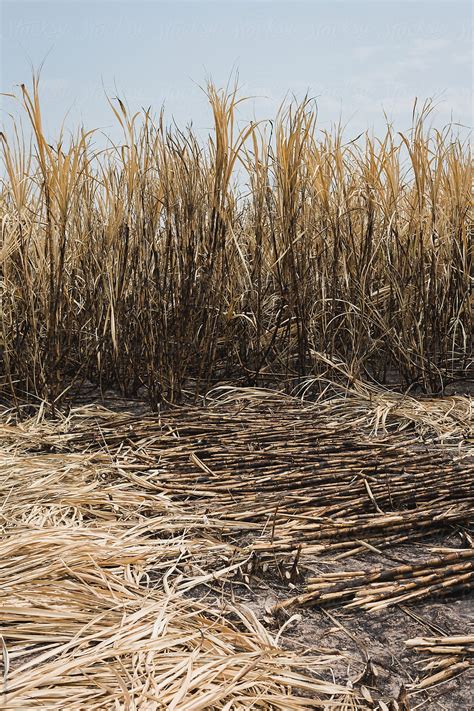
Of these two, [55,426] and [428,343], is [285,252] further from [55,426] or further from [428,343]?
[55,426]

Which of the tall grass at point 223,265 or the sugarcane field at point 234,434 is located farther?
the tall grass at point 223,265

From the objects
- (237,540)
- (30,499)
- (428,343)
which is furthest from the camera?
(428,343)

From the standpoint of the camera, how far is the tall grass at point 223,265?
9.02 ft

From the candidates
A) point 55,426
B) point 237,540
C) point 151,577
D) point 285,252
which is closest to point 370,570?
point 237,540

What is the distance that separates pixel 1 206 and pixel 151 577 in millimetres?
2472

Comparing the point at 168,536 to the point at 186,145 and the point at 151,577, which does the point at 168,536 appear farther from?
the point at 186,145

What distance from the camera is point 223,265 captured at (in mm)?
2854

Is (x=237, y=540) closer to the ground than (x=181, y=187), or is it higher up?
closer to the ground

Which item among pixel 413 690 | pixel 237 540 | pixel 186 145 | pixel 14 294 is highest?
pixel 186 145

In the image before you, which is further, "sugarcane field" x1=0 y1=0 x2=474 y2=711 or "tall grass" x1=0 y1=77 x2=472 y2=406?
"tall grass" x1=0 y1=77 x2=472 y2=406

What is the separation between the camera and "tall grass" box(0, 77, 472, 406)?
9.02ft

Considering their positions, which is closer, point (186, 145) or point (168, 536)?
point (168, 536)

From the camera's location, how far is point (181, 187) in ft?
8.97

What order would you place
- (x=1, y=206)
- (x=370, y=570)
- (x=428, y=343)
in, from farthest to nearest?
(x=1, y=206) → (x=428, y=343) → (x=370, y=570)
